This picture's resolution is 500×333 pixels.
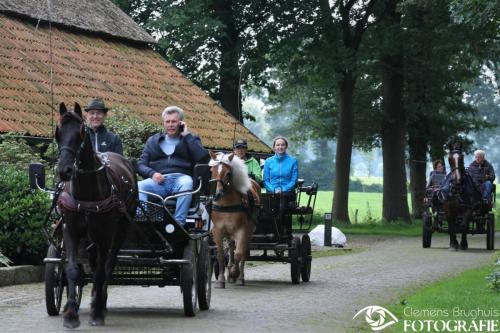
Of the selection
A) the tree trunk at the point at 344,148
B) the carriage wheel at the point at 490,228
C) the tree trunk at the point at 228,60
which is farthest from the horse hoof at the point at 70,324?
the tree trunk at the point at 344,148

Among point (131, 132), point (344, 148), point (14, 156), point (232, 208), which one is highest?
point (344, 148)

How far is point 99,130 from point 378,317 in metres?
3.53

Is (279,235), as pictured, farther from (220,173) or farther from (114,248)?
(114,248)

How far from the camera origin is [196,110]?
34.7m

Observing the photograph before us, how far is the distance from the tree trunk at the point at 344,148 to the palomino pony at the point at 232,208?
2548 cm

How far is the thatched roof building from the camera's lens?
28.1 meters

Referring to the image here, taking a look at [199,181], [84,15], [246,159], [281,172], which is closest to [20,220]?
[246,159]

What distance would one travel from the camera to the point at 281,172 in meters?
17.9

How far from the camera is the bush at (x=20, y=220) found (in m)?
17.3

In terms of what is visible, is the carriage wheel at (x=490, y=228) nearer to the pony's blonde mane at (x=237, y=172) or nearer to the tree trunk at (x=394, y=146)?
the pony's blonde mane at (x=237, y=172)

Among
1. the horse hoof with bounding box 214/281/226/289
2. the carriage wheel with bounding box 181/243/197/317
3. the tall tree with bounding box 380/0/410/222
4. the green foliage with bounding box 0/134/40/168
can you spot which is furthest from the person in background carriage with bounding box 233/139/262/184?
the tall tree with bounding box 380/0/410/222

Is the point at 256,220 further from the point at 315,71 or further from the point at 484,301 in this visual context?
the point at 315,71

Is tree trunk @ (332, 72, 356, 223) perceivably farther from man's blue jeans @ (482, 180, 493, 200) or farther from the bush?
the bush

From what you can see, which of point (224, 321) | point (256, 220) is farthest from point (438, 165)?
point (224, 321)
